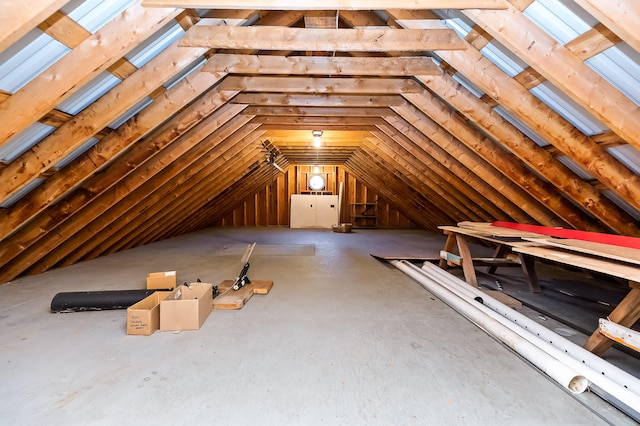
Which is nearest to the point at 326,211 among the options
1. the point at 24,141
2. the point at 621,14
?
the point at 24,141

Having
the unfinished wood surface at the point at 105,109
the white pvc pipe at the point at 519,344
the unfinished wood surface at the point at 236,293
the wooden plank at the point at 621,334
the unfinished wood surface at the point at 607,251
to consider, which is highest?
the unfinished wood surface at the point at 105,109

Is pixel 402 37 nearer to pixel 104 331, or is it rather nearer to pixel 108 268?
pixel 104 331

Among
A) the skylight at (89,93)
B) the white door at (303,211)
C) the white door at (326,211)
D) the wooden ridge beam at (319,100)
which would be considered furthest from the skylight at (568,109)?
the white door at (303,211)

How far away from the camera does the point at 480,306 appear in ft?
8.59

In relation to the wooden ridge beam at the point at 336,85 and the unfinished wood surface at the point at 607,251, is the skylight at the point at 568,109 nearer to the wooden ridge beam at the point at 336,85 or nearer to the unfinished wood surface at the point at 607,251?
the unfinished wood surface at the point at 607,251

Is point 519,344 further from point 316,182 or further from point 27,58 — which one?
point 316,182

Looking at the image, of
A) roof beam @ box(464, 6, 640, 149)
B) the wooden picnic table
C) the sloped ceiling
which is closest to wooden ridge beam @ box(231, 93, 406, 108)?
the sloped ceiling

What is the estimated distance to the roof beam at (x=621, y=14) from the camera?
1464 mm

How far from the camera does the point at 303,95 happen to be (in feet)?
13.1

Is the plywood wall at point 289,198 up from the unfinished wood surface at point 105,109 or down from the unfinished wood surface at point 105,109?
down

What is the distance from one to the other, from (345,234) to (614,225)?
626 centimetres

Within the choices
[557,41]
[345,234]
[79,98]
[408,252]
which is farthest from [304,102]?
[345,234]

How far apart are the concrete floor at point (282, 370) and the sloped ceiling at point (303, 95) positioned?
1351 millimetres

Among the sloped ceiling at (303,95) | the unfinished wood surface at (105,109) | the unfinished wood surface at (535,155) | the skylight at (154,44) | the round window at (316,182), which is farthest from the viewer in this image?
the round window at (316,182)
